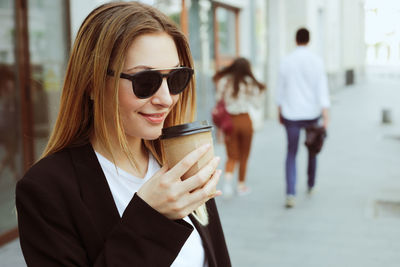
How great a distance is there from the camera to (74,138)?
58.9 inches

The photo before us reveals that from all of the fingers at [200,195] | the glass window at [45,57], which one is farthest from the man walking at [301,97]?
the fingers at [200,195]

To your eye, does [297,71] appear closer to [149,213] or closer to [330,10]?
[149,213]

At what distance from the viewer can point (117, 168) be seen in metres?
1.52

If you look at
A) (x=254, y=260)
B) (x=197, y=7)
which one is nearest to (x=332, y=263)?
(x=254, y=260)

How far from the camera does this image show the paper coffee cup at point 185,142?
125cm

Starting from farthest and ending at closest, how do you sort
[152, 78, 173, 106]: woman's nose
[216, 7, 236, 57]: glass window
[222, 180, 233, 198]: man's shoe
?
1. [216, 7, 236, 57]: glass window
2. [222, 180, 233, 198]: man's shoe
3. [152, 78, 173, 106]: woman's nose

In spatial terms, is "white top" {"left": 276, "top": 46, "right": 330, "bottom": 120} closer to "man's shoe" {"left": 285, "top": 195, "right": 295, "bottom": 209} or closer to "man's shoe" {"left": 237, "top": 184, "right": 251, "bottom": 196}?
"man's shoe" {"left": 285, "top": 195, "right": 295, "bottom": 209}

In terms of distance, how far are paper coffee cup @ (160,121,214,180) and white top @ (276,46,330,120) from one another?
5090mm

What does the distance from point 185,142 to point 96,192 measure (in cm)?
32

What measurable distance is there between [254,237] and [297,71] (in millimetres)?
2311

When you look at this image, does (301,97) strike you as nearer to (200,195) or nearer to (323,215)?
(323,215)

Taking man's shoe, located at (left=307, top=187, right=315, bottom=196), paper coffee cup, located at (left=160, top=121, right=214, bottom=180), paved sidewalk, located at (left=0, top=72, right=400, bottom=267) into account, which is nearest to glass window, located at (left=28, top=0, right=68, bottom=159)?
paved sidewalk, located at (left=0, top=72, right=400, bottom=267)

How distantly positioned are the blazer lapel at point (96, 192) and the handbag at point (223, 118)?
16.5ft

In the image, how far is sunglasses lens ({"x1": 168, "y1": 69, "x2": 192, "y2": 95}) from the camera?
4.82 ft
